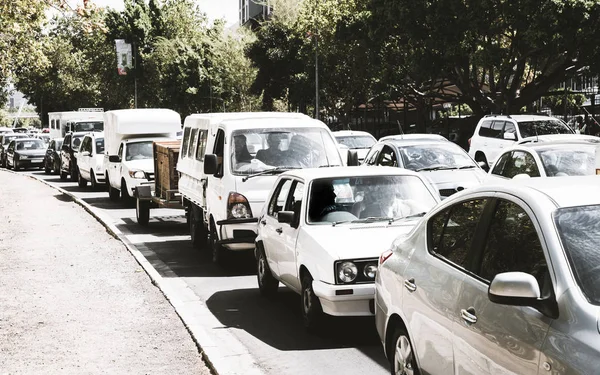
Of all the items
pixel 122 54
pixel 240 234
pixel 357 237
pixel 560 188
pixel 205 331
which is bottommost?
pixel 205 331

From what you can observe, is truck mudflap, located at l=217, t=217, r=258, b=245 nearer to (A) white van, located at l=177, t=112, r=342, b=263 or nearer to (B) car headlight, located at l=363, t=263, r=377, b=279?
(A) white van, located at l=177, t=112, r=342, b=263

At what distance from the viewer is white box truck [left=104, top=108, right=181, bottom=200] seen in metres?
23.1

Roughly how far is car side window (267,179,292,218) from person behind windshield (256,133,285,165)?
2.57 m

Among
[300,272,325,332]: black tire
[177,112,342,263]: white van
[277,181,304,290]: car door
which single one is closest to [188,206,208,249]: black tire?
[177,112,342,263]: white van

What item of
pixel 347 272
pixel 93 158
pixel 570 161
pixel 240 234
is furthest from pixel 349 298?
pixel 93 158

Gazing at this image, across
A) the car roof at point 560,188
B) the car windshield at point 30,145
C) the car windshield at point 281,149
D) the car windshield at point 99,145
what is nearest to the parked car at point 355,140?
the car windshield at point 99,145

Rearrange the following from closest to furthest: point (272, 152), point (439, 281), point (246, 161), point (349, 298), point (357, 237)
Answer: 1. point (439, 281)
2. point (349, 298)
3. point (357, 237)
4. point (246, 161)
5. point (272, 152)

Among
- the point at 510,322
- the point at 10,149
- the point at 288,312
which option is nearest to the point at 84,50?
the point at 10,149

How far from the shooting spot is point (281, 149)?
13.6m

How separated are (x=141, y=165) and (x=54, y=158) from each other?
68.0ft

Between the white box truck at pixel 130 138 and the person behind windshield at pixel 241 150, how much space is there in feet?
30.8

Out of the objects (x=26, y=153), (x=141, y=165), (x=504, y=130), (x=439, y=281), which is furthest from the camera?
(x=26, y=153)

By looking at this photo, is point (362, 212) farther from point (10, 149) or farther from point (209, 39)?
point (209, 39)

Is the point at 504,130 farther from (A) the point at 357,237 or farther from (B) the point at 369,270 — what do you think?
(B) the point at 369,270
